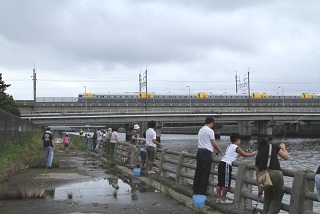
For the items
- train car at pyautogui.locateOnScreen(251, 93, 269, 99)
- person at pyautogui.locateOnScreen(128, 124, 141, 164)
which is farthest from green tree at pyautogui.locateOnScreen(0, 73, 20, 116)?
train car at pyautogui.locateOnScreen(251, 93, 269, 99)

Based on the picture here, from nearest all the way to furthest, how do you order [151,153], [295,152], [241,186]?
[241,186] < [151,153] < [295,152]

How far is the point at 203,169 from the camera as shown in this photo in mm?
8758

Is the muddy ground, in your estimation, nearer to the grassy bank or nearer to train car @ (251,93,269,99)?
the grassy bank

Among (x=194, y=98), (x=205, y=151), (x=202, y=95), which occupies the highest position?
(x=202, y=95)

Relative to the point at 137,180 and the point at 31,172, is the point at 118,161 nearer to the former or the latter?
the point at 31,172

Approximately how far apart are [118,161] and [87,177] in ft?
18.9

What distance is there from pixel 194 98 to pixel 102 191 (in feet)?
356

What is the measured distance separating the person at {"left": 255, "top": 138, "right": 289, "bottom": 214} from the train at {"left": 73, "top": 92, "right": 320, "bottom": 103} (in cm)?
9965

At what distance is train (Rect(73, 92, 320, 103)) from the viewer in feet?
359

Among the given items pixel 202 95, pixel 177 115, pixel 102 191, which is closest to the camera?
pixel 102 191

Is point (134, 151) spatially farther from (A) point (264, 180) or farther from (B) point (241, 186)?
(A) point (264, 180)

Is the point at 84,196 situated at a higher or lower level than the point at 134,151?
lower

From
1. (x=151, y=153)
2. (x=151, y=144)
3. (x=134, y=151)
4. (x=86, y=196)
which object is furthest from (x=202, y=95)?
(x=86, y=196)

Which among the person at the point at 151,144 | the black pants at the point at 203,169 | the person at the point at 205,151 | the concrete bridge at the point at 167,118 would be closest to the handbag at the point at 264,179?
the person at the point at 205,151
